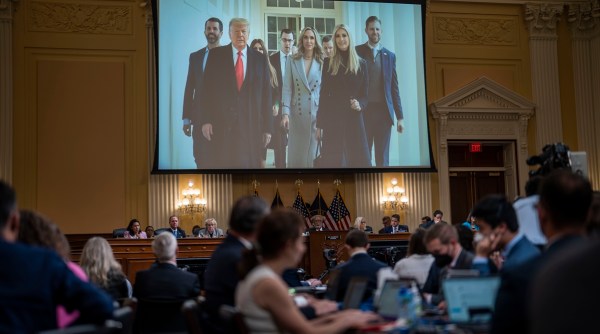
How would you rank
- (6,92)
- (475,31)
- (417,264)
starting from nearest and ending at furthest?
(417,264) < (6,92) < (475,31)

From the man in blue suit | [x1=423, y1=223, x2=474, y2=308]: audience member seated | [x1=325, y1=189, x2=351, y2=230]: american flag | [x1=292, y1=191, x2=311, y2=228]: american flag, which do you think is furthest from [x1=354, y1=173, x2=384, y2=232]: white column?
the man in blue suit

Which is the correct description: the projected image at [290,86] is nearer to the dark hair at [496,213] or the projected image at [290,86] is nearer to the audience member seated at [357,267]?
the audience member seated at [357,267]

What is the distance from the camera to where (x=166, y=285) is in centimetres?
548

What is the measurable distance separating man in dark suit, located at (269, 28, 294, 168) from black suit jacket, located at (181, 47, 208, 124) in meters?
1.54

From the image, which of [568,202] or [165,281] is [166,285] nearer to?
[165,281]

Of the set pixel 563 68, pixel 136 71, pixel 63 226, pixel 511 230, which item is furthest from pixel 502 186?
pixel 511 230

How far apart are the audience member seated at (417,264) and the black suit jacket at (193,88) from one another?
9633 mm

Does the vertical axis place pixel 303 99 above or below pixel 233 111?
above

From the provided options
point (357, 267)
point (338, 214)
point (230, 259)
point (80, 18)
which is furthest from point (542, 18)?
point (230, 259)

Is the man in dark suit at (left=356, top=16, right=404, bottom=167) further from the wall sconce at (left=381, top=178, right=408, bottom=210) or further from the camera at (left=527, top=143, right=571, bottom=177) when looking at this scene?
the camera at (left=527, top=143, right=571, bottom=177)

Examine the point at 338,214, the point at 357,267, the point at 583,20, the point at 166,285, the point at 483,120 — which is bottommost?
the point at 166,285

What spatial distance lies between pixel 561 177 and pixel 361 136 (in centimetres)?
1318

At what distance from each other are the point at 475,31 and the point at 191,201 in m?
7.66

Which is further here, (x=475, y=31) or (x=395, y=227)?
(x=475, y=31)
